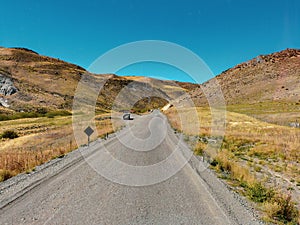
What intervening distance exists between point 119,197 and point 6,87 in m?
85.2

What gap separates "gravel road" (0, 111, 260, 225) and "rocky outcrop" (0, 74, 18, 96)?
7807 centimetres

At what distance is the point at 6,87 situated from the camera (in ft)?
254

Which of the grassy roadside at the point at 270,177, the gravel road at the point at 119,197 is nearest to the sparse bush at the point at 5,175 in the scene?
the gravel road at the point at 119,197

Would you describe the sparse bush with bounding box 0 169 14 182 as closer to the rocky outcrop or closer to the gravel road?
the gravel road

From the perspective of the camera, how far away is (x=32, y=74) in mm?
106000

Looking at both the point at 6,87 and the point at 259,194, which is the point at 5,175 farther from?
the point at 6,87

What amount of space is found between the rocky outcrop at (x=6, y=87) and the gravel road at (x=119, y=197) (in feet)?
256

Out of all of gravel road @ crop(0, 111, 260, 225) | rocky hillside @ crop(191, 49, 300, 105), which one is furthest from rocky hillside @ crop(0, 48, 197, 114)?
gravel road @ crop(0, 111, 260, 225)

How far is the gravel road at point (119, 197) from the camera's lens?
202 inches

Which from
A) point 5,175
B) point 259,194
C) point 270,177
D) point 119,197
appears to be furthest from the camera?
point 270,177

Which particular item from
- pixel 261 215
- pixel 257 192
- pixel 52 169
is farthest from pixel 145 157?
pixel 261 215

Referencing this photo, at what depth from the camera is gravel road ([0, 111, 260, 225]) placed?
5.14 meters

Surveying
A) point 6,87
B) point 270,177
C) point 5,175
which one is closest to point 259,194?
point 270,177

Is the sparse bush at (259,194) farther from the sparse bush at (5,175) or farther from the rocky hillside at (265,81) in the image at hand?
the rocky hillside at (265,81)
